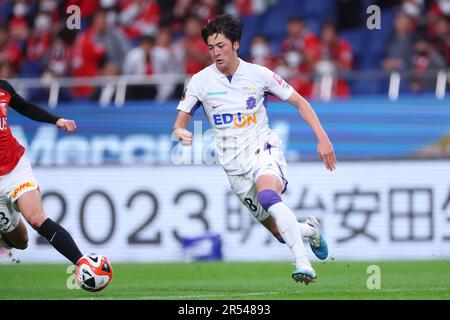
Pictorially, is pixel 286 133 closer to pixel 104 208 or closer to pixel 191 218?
pixel 191 218

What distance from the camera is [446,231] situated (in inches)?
595

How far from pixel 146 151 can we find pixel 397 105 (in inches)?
155

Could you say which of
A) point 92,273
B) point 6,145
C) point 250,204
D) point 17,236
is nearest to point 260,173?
point 250,204

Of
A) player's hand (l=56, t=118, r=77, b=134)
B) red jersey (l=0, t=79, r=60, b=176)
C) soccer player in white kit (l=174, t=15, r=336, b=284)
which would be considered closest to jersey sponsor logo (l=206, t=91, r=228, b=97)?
soccer player in white kit (l=174, t=15, r=336, b=284)

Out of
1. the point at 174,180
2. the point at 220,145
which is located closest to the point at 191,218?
the point at 174,180

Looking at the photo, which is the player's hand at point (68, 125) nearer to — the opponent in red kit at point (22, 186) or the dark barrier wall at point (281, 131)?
the opponent in red kit at point (22, 186)

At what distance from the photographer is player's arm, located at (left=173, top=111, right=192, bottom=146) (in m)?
9.37

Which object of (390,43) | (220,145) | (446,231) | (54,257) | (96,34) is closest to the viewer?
(220,145)

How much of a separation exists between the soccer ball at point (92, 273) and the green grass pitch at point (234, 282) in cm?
14

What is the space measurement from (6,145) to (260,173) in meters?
2.50

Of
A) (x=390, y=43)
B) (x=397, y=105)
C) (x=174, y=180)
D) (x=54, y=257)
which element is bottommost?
(x=54, y=257)

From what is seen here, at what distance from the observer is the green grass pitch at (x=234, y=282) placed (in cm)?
972

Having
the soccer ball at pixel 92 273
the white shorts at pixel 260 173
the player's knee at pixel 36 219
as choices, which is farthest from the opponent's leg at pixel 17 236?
the white shorts at pixel 260 173

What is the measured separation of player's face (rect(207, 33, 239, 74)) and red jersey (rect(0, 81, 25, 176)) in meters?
2.08
